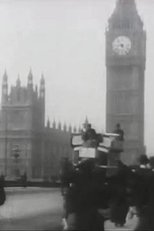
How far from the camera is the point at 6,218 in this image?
4355 millimetres

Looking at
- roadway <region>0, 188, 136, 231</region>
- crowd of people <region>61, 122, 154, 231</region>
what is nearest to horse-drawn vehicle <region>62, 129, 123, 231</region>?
crowd of people <region>61, 122, 154, 231</region>

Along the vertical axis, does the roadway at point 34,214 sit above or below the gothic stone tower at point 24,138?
below

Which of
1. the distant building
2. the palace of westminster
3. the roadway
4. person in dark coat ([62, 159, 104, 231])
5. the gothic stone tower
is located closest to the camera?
person in dark coat ([62, 159, 104, 231])

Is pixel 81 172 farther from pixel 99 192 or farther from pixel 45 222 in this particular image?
pixel 45 222

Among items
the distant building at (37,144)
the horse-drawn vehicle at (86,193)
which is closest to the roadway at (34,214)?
the distant building at (37,144)

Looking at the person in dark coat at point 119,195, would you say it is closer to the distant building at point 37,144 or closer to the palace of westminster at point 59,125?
the palace of westminster at point 59,125

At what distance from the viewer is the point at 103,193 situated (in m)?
3.00

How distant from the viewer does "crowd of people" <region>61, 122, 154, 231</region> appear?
9.53 ft

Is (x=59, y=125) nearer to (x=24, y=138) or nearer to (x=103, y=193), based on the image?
(x=103, y=193)

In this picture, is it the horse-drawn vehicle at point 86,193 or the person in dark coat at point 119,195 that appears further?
the person in dark coat at point 119,195

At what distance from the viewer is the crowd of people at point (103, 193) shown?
114 inches

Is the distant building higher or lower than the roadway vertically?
higher

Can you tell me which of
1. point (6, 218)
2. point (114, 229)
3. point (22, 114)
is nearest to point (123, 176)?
point (114, 229)

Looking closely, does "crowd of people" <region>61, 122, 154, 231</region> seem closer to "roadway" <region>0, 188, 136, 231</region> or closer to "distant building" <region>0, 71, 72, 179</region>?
"roadway" <region>0, 188, 136, 231</region>
